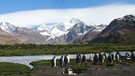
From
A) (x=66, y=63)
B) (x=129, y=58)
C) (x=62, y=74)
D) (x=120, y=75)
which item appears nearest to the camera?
(x=120, y=75)

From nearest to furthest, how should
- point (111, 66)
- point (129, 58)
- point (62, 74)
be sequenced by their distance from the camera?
1. point (62, 74)
2. point (111, 66)
3. point (129, 58)

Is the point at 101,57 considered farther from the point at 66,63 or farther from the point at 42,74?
the point at 42,74

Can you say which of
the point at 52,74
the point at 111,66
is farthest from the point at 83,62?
the point at 52,74

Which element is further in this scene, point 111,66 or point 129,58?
point 129,58

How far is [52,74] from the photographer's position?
172 ft

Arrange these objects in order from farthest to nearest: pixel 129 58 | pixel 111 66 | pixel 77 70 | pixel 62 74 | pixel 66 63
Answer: pixel 129 58, pixel 66 63, pixel 111 66, pixel 77 70, pixel 62 74

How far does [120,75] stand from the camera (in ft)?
155

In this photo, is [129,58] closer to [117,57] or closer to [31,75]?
[117,57]

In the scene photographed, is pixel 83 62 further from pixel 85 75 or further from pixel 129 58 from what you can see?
pixel 85 75

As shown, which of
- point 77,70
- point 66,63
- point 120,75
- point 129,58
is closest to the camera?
point 120,75

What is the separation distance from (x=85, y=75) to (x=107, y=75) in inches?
133

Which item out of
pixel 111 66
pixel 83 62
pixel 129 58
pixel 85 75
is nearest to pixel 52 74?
pixel 85 75

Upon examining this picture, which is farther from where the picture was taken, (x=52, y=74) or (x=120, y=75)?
(x=52, y=74)

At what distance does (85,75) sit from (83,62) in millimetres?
23641
